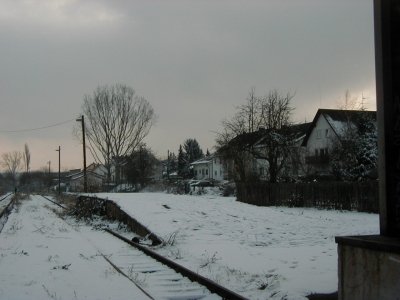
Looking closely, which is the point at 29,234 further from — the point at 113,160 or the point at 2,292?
the point at 113,160

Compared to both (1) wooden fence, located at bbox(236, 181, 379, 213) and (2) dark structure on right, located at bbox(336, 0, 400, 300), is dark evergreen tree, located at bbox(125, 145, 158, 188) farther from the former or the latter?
(2) dark structure on right, located at bbox(336, 0, 400, 300)

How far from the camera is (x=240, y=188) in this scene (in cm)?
3180

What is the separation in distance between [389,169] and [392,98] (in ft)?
2.42

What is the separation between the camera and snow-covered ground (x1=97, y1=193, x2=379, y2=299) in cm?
916

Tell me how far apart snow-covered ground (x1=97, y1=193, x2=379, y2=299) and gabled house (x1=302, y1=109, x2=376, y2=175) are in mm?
26667

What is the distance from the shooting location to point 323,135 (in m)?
62.5

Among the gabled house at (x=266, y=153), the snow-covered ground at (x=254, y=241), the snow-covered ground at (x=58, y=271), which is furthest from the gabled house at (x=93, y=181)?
the snow-covered ground at (x=58, y=271)

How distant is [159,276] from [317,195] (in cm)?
1843

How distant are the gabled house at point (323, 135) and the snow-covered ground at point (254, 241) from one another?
1050 inches

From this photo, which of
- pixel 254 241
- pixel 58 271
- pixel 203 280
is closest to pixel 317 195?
pixel 254 241

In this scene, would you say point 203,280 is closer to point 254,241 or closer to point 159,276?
point 159,276

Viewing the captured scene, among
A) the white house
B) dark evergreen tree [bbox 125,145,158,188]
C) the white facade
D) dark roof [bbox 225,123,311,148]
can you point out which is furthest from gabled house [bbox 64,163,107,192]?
the white facade

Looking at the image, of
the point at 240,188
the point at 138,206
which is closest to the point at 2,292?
the point at 138,206

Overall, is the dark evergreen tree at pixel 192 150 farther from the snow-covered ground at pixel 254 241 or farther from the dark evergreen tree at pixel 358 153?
the snow-covered ground at pixel 254 241
